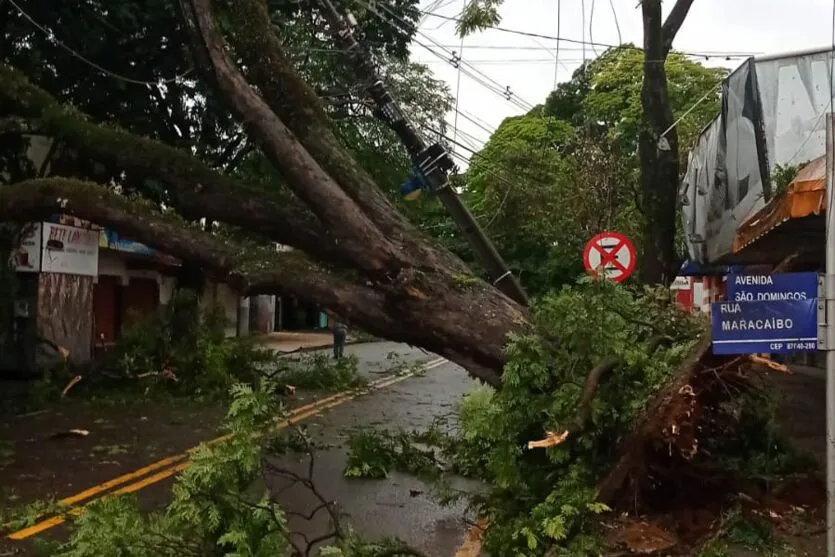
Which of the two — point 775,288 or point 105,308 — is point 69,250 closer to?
point 105,308

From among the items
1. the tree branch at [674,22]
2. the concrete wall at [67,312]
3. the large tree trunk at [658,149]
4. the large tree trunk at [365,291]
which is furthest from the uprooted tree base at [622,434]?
the concrete wall at [67,312]

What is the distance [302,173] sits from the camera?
781 centimetres

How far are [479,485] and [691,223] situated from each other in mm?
10321

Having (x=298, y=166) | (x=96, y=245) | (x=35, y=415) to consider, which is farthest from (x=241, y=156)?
(x=298, y=166)

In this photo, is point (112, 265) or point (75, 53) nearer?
point (75, 53)

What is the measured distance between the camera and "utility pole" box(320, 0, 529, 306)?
37.7ft

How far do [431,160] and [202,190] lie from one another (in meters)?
4.09

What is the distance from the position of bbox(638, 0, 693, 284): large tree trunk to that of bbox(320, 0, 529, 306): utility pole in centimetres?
262

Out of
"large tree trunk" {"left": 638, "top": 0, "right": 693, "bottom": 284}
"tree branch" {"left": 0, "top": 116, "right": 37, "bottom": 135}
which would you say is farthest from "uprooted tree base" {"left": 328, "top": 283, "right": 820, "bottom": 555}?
"tree branch" {"left": 0, "top": 116, "right": 37, "bottom": 135}

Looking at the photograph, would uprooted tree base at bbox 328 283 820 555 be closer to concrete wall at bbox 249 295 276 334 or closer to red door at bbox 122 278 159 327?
red door at bbox 122 278 159 327

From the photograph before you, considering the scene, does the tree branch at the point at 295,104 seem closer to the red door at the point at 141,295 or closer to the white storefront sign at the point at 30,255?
the white storefront sign at the point at 30,255

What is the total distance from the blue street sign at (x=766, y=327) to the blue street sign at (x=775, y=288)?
3 cm

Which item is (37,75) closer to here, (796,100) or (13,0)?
(13,0)

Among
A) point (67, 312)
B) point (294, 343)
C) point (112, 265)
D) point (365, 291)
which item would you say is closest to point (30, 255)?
point (67, 312)
